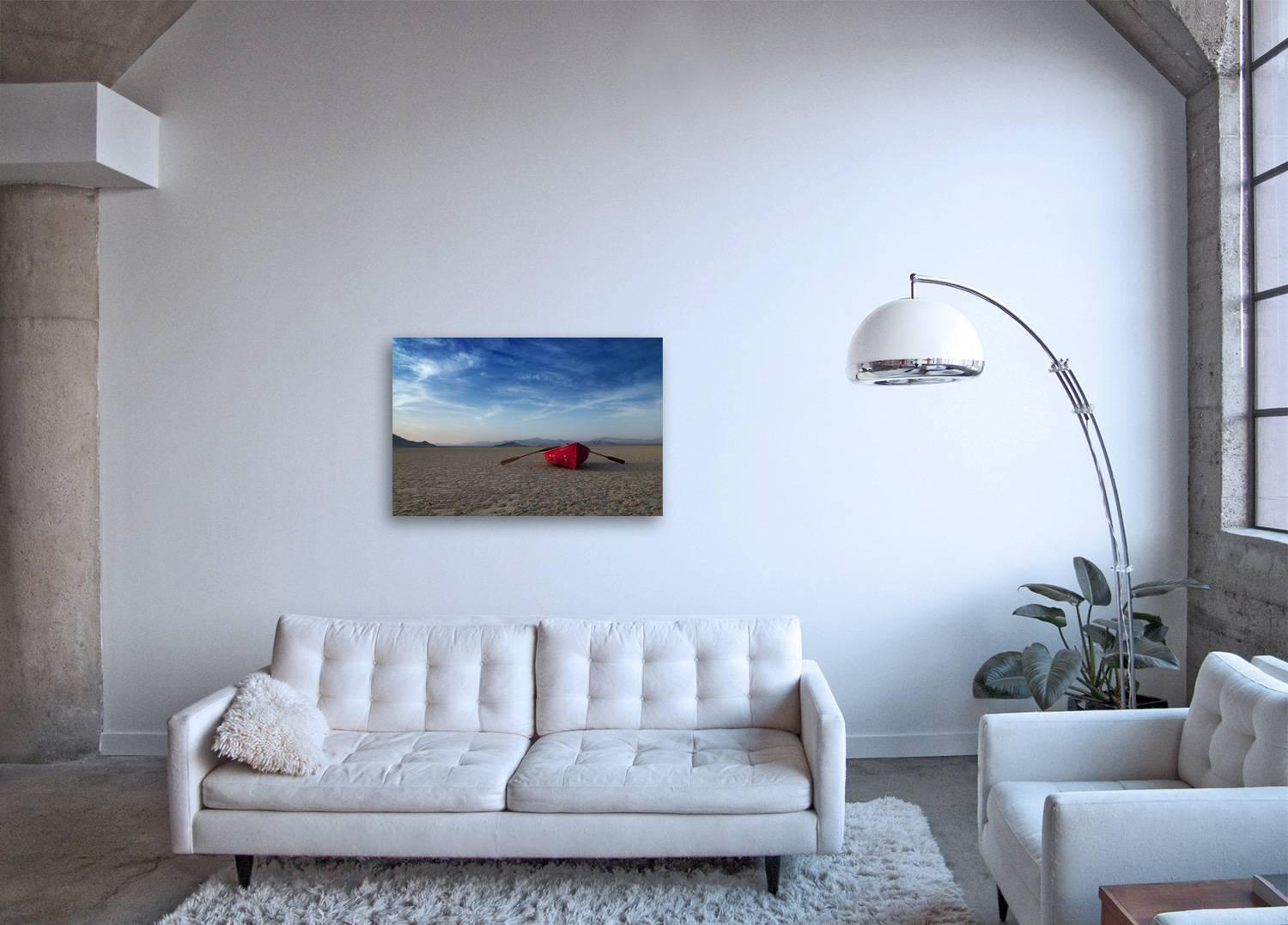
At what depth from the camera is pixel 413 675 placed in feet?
11.9

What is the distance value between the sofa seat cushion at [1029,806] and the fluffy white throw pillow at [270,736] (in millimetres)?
2192

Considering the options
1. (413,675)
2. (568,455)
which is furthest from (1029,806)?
(568,455)

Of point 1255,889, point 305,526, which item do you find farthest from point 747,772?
point 305,526

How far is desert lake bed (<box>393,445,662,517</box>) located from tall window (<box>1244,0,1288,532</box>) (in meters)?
2.70

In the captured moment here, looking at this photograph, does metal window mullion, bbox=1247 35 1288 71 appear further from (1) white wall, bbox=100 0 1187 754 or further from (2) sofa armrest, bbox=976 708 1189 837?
(2) sofa armrest, bbox=976 708 1189 837

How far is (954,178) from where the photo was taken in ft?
14.6

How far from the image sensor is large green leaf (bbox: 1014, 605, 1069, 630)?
409 cm

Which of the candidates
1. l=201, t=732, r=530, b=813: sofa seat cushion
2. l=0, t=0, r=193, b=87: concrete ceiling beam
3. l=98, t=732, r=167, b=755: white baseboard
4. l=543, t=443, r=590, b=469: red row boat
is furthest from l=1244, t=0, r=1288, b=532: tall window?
l=98, t=732, r=167, b=755: white baseboard

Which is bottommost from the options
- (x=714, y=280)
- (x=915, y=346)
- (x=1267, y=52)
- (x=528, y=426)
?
(x=528, y=426)

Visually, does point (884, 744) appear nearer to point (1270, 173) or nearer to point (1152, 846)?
point (1152, 846)

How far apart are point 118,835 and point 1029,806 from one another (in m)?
3.30

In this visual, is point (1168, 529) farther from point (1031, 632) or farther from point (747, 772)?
point (747, 772)

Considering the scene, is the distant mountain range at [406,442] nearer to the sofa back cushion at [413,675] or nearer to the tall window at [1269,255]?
the sofa back cushion at [413,675]

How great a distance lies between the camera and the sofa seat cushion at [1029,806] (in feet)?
8.34
